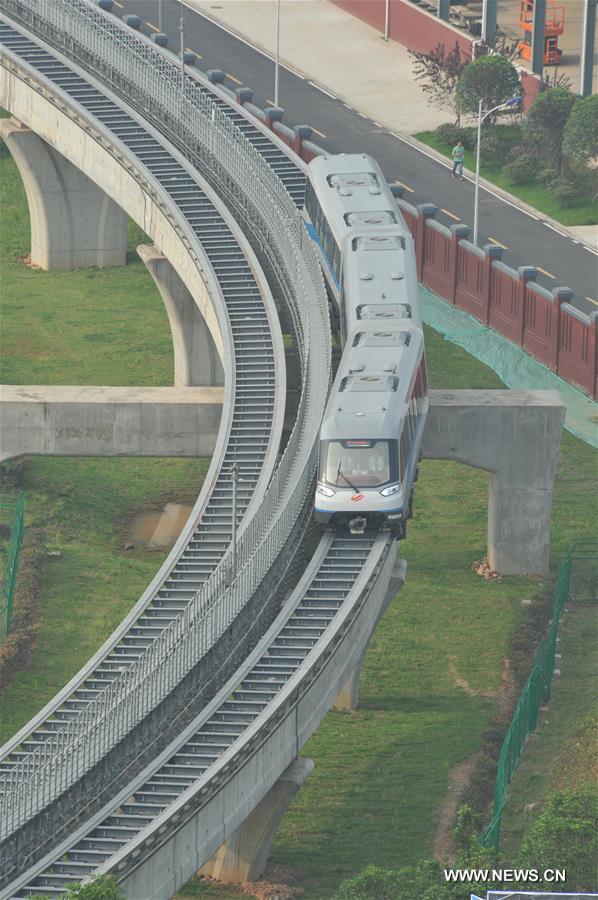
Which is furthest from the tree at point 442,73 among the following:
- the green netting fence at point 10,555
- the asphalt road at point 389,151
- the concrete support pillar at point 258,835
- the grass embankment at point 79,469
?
the concrete support pillar at point 258,835

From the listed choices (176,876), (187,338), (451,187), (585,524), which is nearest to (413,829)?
(176,876)

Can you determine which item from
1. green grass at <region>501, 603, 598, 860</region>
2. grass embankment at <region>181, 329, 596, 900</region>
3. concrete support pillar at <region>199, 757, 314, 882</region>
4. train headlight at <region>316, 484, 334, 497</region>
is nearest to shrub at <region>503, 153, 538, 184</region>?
grass embankment at <region>181, 329, 596, 900</region>

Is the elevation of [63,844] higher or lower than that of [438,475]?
higher

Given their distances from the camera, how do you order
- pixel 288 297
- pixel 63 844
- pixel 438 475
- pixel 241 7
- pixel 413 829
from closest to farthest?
pixel 63 844 → pixel 413 829 → pixel 288 297 → pixel 438 475 → pixel 241 7

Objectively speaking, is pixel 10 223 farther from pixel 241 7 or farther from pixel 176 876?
pixel 176 876

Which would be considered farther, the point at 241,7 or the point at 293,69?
the point at 241,7

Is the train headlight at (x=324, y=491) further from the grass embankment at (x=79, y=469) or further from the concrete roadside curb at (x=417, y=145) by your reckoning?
the concrete roadside curb at (x=417, y=145)

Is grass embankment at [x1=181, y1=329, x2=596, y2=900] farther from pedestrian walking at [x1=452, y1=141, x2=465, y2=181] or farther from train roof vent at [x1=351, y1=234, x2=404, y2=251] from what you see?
pedestrian walking at [x1=452, y1=141, x2=465, y2=181]

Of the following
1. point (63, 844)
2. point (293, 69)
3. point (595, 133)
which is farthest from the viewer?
point (293, 69)
